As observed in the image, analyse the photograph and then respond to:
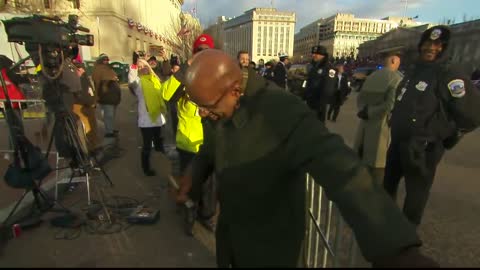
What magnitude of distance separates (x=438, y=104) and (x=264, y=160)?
8.04ft

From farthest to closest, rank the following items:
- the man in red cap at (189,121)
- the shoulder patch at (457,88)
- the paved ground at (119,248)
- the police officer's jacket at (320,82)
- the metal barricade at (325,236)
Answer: the police officer's jacket at (320,82) < the man in red cap at (189,121) < the paved ground at (119,248) < the shoulder patch at (457,88) < the metal barricade at (325,236)

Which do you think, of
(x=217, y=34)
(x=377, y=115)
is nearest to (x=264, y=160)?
(x=377, y=115)

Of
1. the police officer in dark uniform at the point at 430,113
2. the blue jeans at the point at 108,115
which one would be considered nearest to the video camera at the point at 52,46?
the blue jeans at the point at 108,115

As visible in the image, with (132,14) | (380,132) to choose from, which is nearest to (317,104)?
(380,132)

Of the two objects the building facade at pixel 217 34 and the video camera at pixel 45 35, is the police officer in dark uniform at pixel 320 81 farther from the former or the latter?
the video camera at pixel 45 35

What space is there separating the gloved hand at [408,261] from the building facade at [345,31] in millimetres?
112675

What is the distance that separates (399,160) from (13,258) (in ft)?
12.8

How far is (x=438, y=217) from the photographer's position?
3895 mm

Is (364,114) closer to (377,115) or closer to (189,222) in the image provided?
(377,115)

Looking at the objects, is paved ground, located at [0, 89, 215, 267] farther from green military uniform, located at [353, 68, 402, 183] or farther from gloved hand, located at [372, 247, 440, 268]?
gloved hand, located at [372, 247, 440, 268]

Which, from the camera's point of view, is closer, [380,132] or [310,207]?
[310,207]

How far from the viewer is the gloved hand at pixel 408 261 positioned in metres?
0.76

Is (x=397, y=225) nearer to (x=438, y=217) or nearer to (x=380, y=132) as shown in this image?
(x=380, y=132)

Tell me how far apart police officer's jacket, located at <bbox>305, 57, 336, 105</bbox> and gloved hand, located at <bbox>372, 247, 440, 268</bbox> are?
20.2ft
